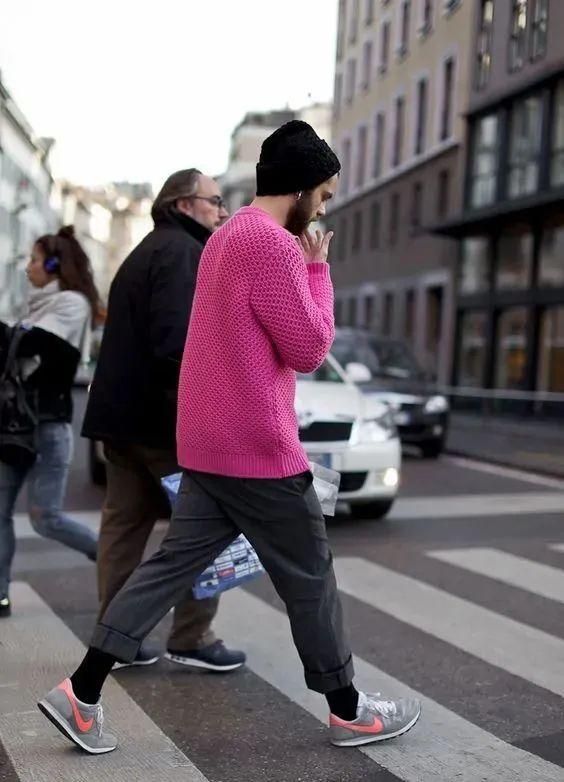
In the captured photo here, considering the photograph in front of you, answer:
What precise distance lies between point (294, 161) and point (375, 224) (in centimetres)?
3544

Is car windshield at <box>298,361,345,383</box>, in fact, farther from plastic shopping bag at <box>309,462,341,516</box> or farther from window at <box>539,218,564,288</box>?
window at <box>539,218,564,288</box>

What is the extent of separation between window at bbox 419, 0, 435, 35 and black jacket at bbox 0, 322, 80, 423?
29.4 metres

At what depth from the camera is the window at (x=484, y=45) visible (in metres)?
27.7

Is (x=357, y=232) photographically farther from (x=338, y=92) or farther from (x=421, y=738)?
(x=421, y=738)

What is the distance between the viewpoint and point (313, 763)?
11.3 feet

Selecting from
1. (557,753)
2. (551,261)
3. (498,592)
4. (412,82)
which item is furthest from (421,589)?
(412,82)

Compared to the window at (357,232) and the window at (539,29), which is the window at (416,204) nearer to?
the window at (357,232)

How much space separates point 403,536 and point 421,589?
6.34 feet

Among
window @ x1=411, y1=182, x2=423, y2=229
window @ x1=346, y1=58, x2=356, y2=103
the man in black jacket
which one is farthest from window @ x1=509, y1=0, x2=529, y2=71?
the man in black jacket

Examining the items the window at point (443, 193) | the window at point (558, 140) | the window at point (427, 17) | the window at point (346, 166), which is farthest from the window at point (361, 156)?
the window at point (558, 140)

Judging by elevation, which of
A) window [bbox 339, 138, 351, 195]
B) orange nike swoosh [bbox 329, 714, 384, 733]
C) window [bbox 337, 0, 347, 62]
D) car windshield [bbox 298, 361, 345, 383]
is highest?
window [bbox 337, 0, 347, 62]

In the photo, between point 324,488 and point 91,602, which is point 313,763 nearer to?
point 324,488

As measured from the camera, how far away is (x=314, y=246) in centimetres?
343

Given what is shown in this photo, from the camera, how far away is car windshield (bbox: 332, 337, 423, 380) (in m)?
14.8
